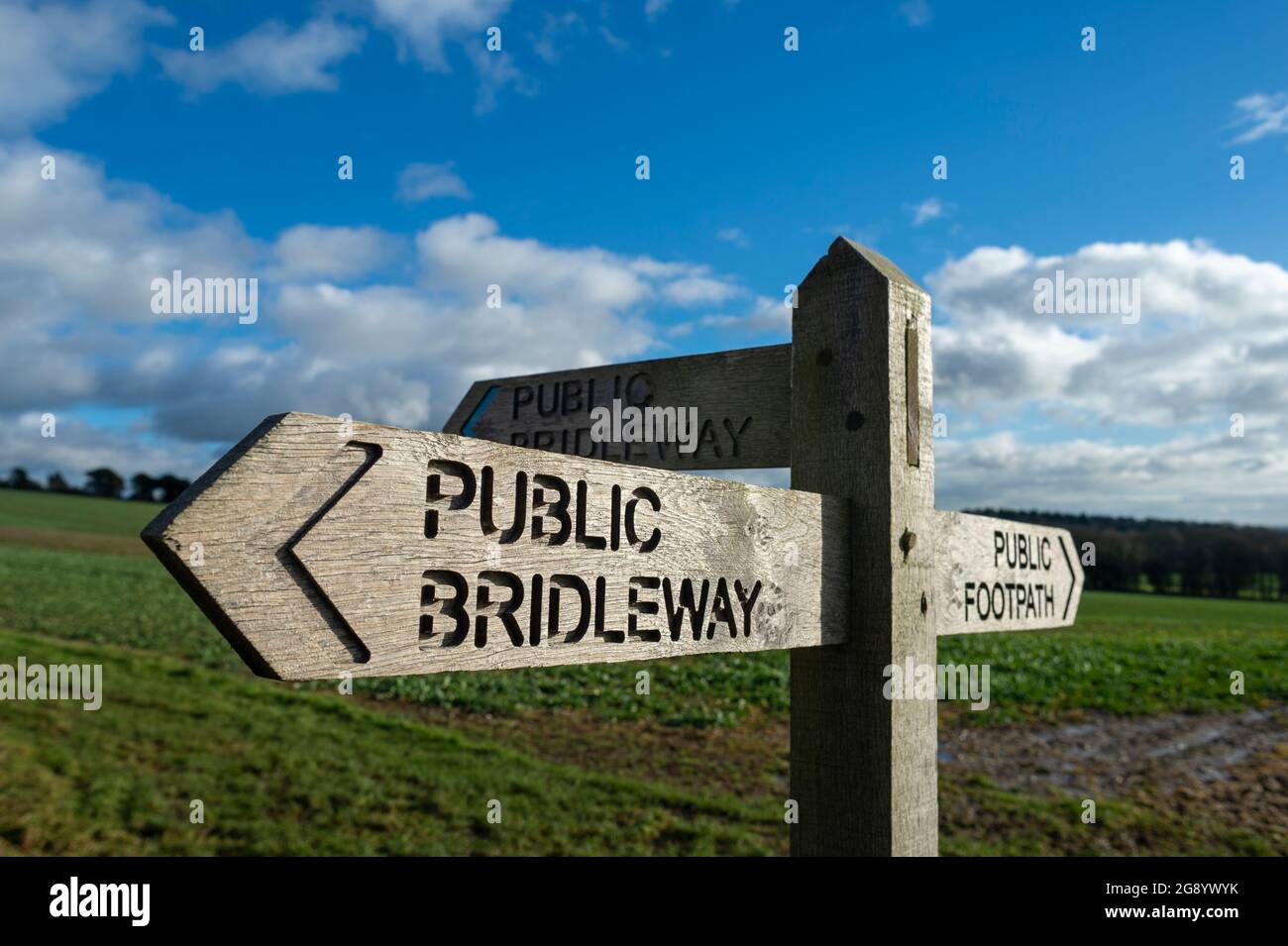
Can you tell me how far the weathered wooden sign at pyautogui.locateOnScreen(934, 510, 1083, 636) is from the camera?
A: 2.06 meters

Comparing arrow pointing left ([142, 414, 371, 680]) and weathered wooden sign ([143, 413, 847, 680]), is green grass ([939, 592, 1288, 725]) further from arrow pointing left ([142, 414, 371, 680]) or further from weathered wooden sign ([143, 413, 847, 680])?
arrow pointing left ([142, 414, 371, 680])

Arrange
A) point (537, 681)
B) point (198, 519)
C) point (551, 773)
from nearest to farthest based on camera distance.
Result: 1. point (198, 519)
2. point (551, 773)
3. point (537, 681)

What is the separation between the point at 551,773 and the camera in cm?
658

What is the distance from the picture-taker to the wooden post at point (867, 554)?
1.79 metres

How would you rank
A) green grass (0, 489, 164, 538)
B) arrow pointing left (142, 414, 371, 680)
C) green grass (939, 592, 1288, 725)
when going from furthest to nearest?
green grass (0, 489, 164, 538), green grass (939, 592, 1288, 725), arrow pointing left (142, 414, 371, 680)

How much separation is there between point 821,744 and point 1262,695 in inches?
618

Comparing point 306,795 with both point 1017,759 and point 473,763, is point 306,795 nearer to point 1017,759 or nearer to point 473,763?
point 473,763

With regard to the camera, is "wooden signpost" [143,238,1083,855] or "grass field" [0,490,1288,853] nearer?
"wooden signpost" [143,238,1083,855]

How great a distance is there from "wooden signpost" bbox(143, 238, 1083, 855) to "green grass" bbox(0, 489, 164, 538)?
165 ft

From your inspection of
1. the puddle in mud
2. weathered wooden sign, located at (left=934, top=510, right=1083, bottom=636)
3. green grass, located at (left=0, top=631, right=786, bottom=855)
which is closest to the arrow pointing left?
weathered wooden sign, located at (left=934, top=510, right=1083, bottom=636)

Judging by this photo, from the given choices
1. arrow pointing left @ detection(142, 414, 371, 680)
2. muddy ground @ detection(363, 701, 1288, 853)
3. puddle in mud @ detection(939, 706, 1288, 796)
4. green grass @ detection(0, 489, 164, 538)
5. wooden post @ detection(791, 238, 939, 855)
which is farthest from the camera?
green grass @ detection(0, 489, 164, 538)
